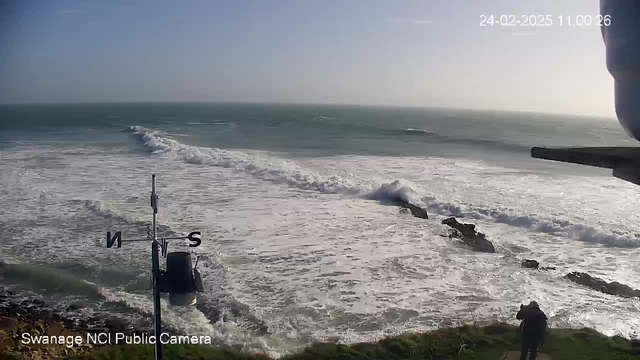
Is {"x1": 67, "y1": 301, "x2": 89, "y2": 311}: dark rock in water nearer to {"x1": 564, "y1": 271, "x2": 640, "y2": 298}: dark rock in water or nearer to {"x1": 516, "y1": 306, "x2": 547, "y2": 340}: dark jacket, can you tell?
{"x1": 516, "y1": 306, "x2": 547, "y2": 340}: dark jacket

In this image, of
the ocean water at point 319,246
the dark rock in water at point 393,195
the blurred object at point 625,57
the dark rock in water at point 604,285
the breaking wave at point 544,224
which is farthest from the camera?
the dark rock in water at point 393,195

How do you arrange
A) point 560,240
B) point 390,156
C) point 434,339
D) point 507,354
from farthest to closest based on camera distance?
point 390,156 < point 560,240 < point 434,339 < point 507,354

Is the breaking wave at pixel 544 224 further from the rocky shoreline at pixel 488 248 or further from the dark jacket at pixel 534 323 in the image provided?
the dark jacket at pixel 534 323

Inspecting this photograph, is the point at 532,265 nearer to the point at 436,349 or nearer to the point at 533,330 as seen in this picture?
the point at 436,349

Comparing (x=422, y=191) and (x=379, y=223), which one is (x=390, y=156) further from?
(x=379, y=223)

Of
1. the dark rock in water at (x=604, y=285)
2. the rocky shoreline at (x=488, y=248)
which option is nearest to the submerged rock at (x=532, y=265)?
the rocky shoreline at (x=488, y=248)

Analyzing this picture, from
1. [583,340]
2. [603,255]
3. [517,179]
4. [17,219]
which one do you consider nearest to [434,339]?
[583,340]

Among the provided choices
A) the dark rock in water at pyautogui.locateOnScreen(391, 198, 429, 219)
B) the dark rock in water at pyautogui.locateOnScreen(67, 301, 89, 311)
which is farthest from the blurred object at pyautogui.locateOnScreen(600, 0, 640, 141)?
the dark rock in water at pyautogui.locateOnScreen(391, 198, 429, 219)
